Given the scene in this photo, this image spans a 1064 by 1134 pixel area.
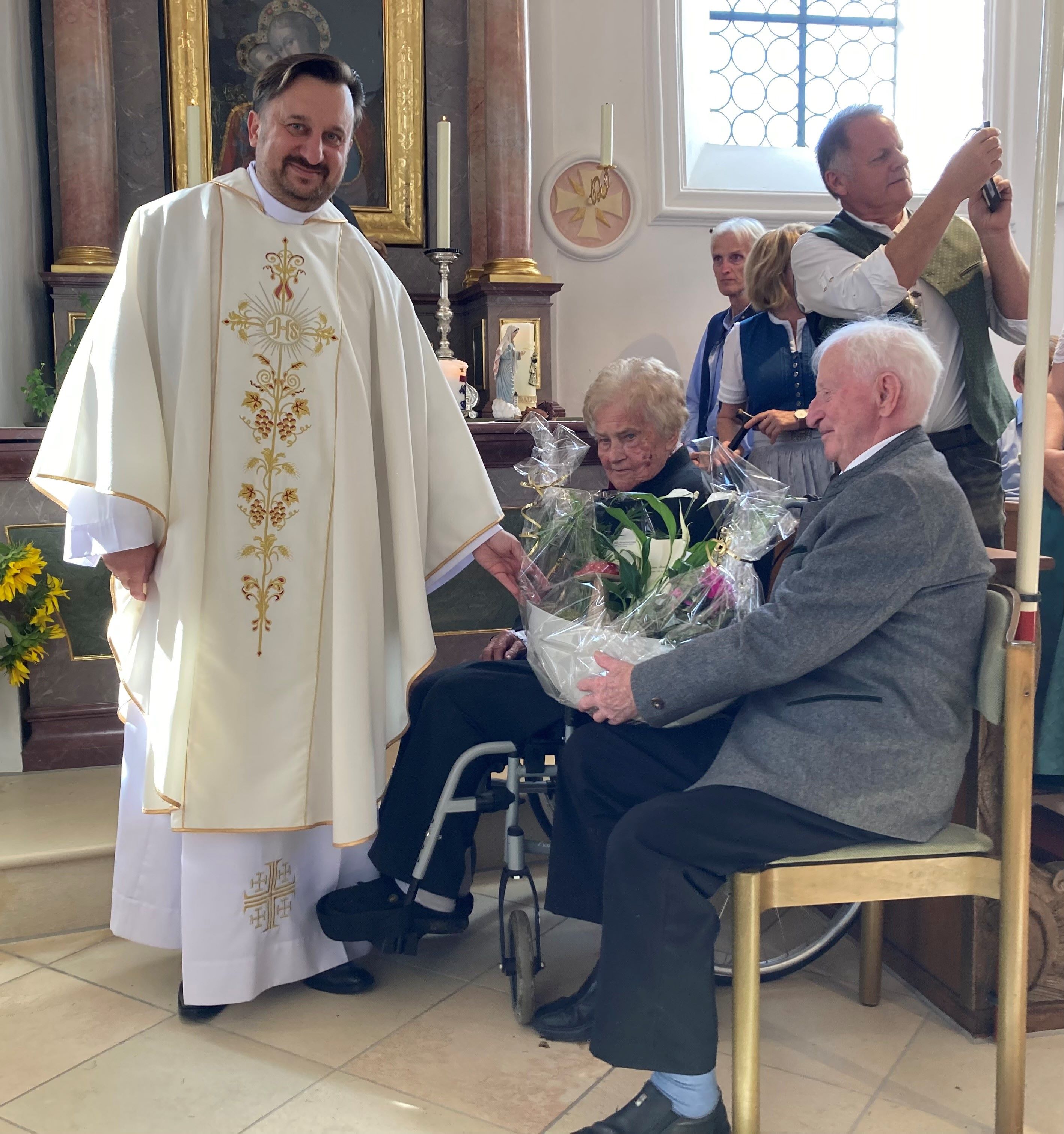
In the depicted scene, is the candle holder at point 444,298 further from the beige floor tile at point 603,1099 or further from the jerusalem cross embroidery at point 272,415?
the beige floor tile at point 603,1099

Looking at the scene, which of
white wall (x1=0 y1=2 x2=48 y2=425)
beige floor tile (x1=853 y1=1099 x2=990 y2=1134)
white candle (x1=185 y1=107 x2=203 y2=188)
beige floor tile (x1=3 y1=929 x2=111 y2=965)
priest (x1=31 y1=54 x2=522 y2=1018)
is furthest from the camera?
white wall (x1=0 y1=2 x2=48 y2=425)

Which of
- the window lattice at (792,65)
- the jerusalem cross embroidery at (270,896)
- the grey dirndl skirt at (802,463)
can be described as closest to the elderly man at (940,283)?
the grey dirndl skirt at (802,463)

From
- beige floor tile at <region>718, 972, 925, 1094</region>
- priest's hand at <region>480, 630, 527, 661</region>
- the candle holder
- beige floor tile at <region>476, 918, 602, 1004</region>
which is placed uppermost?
the candle holder

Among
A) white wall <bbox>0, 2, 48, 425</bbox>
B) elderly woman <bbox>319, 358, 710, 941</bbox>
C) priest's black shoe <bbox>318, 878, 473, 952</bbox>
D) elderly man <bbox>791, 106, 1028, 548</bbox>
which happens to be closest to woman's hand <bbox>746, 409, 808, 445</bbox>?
elderly man <bbox>791, 106, 1028, 548</bbox>

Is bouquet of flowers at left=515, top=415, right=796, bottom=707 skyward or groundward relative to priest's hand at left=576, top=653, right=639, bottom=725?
skyward

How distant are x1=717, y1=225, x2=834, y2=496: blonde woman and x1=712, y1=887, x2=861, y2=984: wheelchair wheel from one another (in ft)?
3.28

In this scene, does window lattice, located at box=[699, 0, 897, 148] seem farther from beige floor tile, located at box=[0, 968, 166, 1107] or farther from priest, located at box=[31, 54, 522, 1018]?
beige floor tile, located at box=[0, 968, 166, 1107]

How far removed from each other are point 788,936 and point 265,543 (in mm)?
1489

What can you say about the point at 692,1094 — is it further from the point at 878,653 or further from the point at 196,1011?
the point at 196,1011

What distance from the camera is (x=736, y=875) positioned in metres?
1.85

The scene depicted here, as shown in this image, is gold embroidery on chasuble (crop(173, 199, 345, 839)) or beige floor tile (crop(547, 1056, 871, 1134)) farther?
gold embroidery on chasuble (crop(173, 199, 345, 839))

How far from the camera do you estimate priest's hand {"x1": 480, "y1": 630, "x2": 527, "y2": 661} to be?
262cm

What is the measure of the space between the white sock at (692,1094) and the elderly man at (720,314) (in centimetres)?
223

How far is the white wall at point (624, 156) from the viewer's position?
5305 mm
